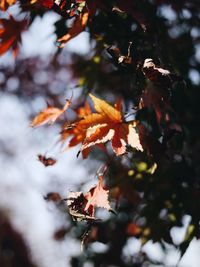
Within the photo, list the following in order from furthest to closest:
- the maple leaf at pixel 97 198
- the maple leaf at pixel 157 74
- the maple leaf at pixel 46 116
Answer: the maple leaf at pixel 46 116
the maple leaf at pixel 97 198
the maple leaf at pixel 157 74

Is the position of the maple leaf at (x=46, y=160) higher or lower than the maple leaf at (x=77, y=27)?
lower

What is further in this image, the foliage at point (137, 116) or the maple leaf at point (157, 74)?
the foliage at point (137, 116)

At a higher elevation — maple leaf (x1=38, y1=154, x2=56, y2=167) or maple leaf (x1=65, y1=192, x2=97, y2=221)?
maple leaf (x1=65, y1=192, x2=97, y2=221)

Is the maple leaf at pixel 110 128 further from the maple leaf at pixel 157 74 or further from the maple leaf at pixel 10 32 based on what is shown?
the maple leaf at pixel 10 32

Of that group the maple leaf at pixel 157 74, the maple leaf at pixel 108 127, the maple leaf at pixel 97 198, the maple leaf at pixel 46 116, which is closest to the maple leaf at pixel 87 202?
the maple leaf at pixel 97 198

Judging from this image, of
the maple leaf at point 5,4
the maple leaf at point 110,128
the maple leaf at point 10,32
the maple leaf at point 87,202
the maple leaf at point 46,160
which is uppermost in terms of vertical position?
the maple leaf at point 5,4

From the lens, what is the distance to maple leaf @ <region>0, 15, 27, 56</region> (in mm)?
1520

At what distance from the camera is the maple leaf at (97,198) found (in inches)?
39.2

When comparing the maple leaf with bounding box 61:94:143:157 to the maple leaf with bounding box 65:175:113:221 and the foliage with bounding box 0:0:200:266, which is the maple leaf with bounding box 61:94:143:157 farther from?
the maple leaf with bounding box 65:175:113:221

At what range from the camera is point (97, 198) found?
3.41 ft

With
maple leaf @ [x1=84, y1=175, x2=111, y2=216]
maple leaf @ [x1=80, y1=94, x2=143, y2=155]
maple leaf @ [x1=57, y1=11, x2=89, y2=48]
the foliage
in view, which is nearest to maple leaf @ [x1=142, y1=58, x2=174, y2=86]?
the foliage

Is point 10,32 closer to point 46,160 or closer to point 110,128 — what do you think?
point 46,160

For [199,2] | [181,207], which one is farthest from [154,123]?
[199,2]

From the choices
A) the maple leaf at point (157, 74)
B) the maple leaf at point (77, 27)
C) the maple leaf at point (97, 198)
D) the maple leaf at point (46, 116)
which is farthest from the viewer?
the maple leaf at point (46, 116)
